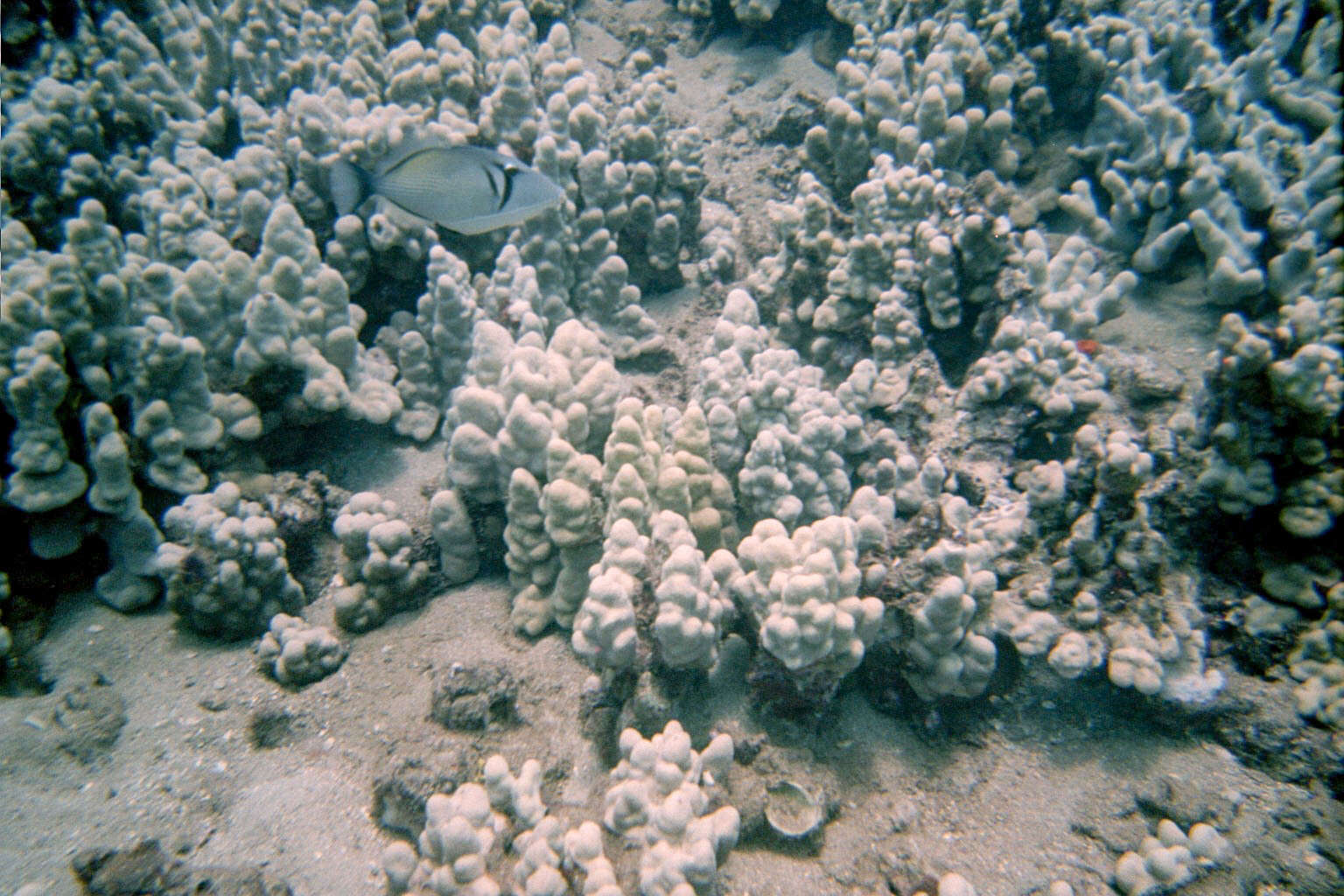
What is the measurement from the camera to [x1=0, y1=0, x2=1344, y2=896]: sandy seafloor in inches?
87.7

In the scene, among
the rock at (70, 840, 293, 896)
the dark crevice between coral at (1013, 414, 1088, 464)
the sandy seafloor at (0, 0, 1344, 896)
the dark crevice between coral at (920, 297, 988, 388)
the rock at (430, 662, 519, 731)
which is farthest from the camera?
the dark crevice between coral at (920, 297, 988, 388)

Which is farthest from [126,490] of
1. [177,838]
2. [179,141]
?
[179,141]

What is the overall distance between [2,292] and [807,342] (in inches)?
152

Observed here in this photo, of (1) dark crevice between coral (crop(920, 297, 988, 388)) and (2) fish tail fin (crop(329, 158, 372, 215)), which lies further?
(1) dark crevice between coral (crop(920, 297, 988, 388))

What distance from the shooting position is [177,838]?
220 centimetres

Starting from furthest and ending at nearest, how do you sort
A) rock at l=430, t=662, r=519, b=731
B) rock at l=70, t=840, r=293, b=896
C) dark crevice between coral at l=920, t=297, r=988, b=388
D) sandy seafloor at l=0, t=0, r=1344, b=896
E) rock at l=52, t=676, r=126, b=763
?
dark crevice between coral at l=920, t=297, r=988, b=388 → rock at l=430, t=662, r=519, b=731 → rock at l=52, t=676, r=126, b=763 → sandy seafloor at l=0, t=0, r=1344, b=896 → rock at l=70, t=840, r=293, b=896

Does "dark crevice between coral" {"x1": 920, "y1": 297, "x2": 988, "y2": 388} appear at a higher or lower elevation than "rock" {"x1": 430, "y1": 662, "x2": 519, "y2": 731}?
higher

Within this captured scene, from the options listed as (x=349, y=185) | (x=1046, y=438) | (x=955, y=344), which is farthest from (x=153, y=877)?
(x=955, y=344)

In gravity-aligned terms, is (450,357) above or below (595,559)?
above

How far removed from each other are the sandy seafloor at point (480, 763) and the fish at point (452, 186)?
1.74 m

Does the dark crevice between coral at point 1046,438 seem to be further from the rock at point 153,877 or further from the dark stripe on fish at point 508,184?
the rock at point 153,877

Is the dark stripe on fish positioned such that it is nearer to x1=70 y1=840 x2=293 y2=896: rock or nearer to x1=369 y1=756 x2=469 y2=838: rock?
x1=369 y1=756 x2=469 y2=838: rock

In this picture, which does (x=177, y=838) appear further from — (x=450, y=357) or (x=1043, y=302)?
(x=1043, y=302)

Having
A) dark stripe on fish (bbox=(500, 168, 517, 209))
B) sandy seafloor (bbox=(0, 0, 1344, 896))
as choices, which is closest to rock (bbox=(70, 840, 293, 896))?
sandy seafloor (bbox=(0, 0, 1344, 896))
